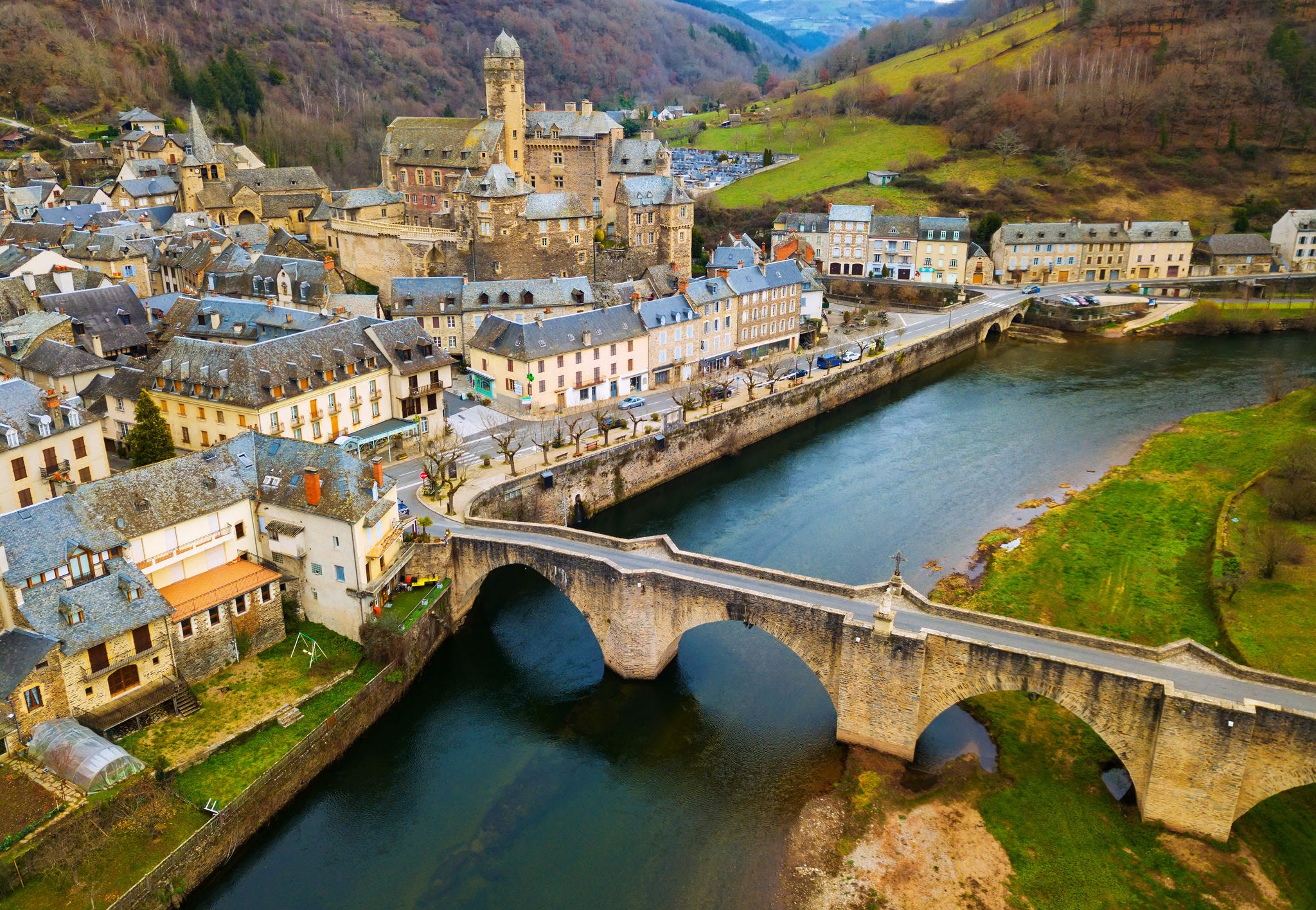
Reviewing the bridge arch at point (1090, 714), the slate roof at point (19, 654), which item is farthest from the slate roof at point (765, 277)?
the slate roof at point (19, 654)

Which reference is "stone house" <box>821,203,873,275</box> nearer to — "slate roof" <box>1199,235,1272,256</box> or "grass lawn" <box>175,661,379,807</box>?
"slate roof" <box>1199,235,1272,256</box>

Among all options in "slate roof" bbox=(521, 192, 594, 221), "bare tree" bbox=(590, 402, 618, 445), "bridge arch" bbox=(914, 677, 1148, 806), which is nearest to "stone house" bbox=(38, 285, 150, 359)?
"bare tree" bbox=(590, 402, 618, 445)

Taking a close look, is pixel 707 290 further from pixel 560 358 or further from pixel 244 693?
pixel 244 693

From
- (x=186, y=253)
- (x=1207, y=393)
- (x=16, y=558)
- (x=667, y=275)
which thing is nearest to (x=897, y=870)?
(x=16, y=558)

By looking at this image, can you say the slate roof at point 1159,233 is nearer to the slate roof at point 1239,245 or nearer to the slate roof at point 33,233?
the slate roof at point 1239,245

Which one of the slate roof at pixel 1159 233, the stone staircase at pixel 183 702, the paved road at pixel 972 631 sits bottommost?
the stone staircase at pixel 183 702

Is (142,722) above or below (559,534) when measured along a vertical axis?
below

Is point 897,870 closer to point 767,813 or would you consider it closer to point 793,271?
point 767,813
